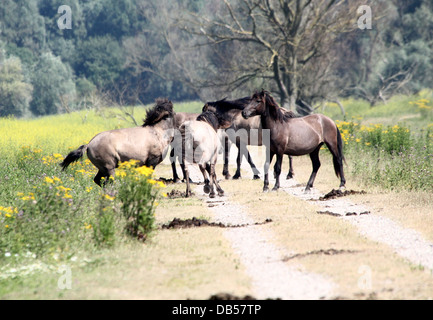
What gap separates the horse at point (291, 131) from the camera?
44.2 feet

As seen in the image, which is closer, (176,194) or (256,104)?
(256,104)

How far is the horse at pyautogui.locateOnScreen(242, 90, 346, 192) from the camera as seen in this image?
1347 cm

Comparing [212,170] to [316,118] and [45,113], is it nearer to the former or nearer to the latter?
[316,118]

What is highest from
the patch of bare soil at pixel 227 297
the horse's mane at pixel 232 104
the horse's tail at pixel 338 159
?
the horse's mane at pixel 232 104

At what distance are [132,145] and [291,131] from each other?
3540 millimetres

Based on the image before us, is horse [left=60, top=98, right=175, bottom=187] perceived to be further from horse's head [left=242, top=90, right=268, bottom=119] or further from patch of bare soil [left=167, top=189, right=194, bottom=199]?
horse's head [left=242, top=90, right=268, bottom=119]

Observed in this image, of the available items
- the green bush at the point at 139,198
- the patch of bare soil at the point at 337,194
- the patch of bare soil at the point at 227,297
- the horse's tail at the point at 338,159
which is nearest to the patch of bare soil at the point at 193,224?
the green bush at the point at 139,198

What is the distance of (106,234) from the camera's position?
8.17 m

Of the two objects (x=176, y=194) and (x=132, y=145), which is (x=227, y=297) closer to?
(x=132, y=145)

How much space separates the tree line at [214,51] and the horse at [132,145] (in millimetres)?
14657

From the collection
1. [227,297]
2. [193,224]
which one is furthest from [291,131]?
[227,297]

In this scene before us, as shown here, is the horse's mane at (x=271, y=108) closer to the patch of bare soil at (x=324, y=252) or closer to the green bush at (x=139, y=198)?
the green bush at (x=139, y=198)

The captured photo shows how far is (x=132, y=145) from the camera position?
39.6ft

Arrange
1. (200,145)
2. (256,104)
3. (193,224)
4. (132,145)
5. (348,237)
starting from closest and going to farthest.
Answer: (348,237) → (193,224) → (132,145) → (200,145) → (256,104)
